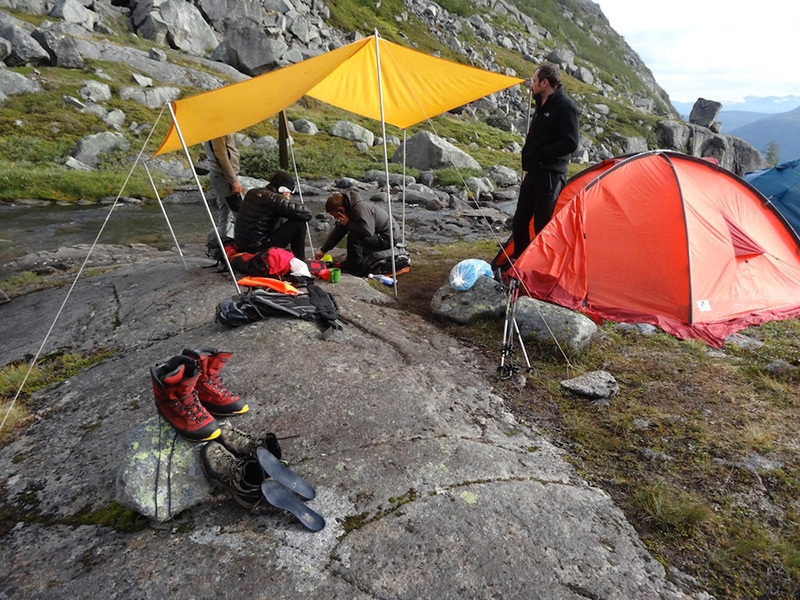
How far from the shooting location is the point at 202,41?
4922 cm

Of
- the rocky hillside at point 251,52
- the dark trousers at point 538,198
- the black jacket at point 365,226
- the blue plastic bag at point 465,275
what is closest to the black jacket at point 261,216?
the black jacket at point 365,226

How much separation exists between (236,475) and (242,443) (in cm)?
37

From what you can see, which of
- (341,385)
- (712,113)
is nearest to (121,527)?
(341,385)

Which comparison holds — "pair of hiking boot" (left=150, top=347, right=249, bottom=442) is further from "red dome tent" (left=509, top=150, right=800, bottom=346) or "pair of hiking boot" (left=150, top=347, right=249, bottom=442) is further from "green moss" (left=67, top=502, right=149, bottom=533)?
"red dome tent" (left=509, top=150, right=800, bottom=346)

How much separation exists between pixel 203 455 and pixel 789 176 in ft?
50.6

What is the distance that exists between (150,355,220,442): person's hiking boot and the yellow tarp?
4.48 metres

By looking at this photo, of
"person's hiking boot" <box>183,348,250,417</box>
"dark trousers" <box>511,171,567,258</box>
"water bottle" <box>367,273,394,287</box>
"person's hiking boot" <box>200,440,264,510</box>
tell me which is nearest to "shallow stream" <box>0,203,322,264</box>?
"water bottle" <box>367,273,394,287</box>

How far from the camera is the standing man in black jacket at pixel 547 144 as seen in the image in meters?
6.89

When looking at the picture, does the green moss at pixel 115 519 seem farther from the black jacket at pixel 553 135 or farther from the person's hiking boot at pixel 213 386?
the black jacket at pixel 553 135

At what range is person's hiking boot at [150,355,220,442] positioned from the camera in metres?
3.07

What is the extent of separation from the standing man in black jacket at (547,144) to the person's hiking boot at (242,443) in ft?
18.5

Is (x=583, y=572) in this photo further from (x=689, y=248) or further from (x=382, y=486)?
(x=689, y=248)

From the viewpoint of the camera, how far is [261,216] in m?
7.89

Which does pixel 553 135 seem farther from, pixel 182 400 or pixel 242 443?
pixel 182 400
